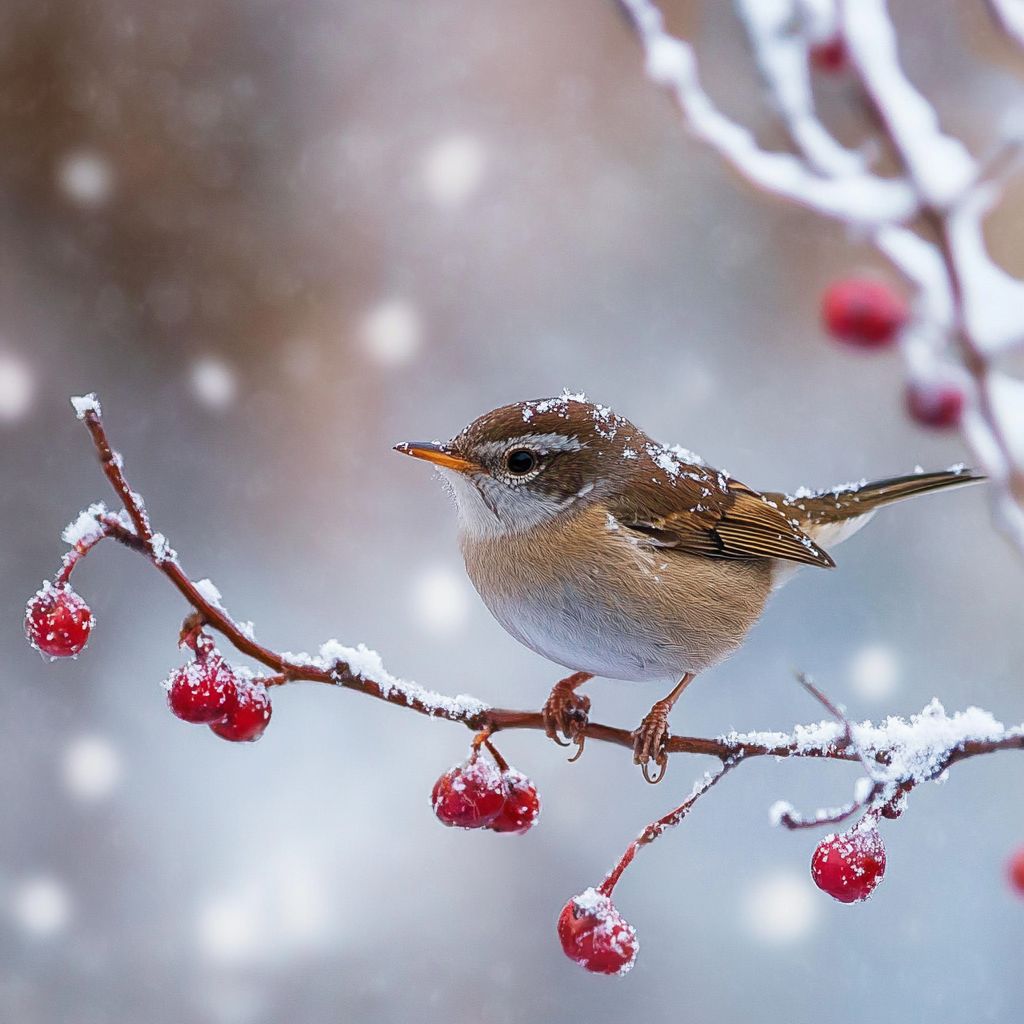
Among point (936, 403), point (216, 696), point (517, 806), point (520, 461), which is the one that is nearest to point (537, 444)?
point (520, 461)

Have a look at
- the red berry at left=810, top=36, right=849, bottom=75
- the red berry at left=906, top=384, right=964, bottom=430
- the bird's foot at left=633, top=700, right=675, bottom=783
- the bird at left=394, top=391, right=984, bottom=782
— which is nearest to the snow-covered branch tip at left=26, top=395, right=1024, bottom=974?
the bird's foot at left=633, top=700, right=675, bottom=783

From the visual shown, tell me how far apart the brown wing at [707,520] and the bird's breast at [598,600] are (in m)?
0.05

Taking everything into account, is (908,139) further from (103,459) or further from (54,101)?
(54,101)

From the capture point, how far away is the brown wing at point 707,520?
174 cm

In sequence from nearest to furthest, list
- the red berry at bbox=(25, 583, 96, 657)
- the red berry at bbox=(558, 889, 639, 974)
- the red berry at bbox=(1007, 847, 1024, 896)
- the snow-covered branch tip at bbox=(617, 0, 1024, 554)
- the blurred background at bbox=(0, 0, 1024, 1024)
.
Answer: the snow-covered branch tip at bbox=(617, 0, 1024, 554), the red berry at bbox=(1007, 847, 1024, 896), the red berry at bbox=(25, 583, 96, 657), the red berry at bbox=(558, 889, 639, 974), the blurred background at bbox=(0, 0, 1024, 1024)

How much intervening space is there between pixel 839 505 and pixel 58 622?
1.38m

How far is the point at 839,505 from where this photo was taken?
207 cm

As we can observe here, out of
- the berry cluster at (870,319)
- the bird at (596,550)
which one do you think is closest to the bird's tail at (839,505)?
the bird at (596,550)

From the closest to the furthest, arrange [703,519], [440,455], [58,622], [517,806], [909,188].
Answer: [909,188], [58,622], [517,806], [440,455], [703,519]

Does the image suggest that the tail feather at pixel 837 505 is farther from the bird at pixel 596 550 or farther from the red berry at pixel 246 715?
the red berry at pixel 246 715

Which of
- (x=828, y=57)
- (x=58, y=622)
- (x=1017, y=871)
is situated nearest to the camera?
(x=828, y=57)

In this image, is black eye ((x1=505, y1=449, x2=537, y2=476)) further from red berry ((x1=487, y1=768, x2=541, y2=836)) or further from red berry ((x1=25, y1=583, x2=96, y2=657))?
red berry ((x1=25, y1=583, x2=96, y2=657))

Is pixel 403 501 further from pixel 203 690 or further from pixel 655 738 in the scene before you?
pixel 203 690

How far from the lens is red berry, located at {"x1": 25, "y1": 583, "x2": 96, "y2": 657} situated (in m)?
1.06
